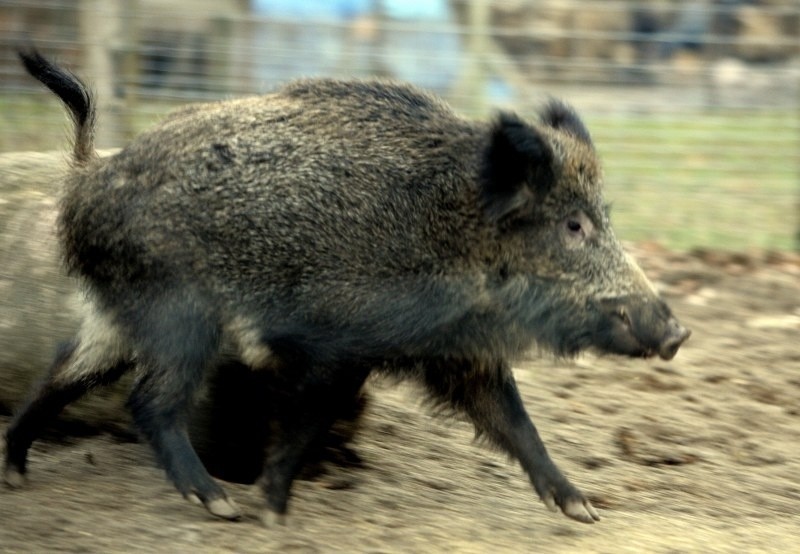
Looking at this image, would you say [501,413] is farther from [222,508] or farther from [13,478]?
[13,478]

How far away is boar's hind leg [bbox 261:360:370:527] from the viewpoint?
13.1 feet

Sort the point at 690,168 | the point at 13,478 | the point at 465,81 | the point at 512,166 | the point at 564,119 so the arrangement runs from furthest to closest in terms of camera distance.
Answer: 1. the point at 690,168
2. the point at 465,81
3. the point at 564,119
4. the point at 13,478
5. the point at 512,166

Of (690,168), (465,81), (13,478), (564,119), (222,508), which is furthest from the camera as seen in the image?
(690,168)

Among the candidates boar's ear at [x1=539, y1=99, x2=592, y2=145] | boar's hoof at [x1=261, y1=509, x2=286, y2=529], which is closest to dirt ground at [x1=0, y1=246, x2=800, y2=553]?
boar's hoof at [x1=261, y1=509, x2=286, y2=529]

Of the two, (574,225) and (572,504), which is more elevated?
(574,225)

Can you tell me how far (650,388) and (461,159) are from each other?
2.00 m

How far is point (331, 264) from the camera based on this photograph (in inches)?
159

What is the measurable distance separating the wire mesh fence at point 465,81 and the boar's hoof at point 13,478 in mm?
4034

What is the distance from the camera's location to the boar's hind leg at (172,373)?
404 cm

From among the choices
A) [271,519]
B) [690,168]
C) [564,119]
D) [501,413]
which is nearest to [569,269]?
[501,413]

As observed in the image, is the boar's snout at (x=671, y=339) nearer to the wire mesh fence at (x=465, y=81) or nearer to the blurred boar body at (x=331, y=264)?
the blurred boar body at (x=331, y=264)

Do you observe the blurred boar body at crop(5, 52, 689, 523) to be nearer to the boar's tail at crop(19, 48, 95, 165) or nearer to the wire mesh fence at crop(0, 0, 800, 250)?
the boar's tail at crop(19, 48, 95, 165)

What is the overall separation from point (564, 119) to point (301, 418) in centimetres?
148

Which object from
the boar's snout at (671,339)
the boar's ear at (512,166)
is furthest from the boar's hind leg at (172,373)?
the boar's snout at (671,339)
